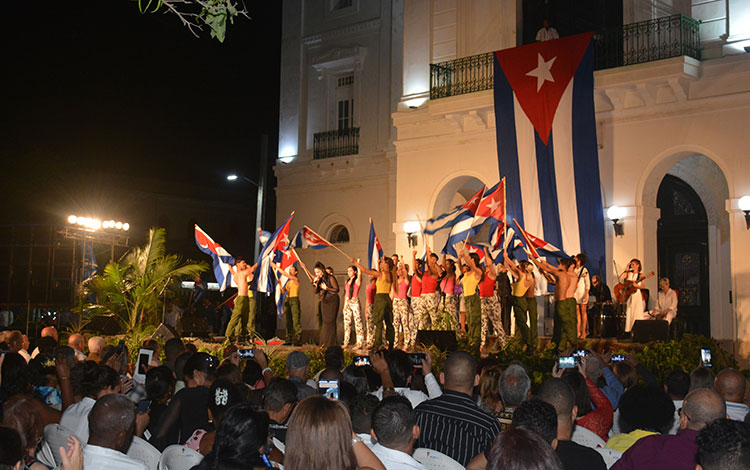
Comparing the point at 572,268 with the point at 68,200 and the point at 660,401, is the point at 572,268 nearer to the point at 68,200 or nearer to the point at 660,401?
the point at 660,401

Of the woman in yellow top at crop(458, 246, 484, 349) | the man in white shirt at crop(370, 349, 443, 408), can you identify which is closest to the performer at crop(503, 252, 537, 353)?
the woman in yellow top at crop(458, 246, 484, 349)

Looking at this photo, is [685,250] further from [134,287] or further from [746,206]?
[134,287]

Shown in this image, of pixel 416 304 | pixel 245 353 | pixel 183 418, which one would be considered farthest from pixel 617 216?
pixel 183 418

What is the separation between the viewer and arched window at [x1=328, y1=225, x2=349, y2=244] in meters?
25.5

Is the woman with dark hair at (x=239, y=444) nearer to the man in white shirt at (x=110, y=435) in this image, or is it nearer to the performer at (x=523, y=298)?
the man in white shirt at (x=110, y=435)

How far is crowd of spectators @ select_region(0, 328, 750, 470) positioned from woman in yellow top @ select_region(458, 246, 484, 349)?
712 centimetres

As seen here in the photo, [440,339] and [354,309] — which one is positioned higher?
[354,309]

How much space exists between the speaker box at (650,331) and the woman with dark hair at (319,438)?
12.1 m

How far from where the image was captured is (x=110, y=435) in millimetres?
4566

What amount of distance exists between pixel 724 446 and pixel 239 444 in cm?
221

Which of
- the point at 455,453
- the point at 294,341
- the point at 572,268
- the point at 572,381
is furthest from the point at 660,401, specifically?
the point at 294,341

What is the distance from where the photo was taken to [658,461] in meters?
4.34

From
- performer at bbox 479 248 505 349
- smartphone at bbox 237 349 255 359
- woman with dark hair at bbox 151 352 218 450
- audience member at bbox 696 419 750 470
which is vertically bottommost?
woman with dark hair at bbox 151 352 218 450

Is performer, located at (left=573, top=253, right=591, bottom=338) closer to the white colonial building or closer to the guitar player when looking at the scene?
the guitar player
